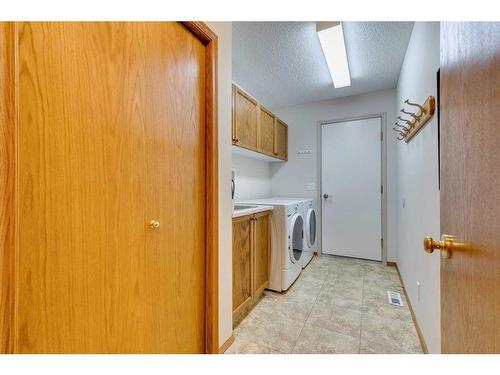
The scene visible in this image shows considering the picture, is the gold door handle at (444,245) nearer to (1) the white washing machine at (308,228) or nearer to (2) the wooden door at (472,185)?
(2) the wooden door at (472,185)

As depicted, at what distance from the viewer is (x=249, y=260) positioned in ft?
6.39

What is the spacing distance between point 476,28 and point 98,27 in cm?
109

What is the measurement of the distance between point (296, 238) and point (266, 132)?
1.40m

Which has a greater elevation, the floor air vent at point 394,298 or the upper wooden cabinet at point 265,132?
the upper wooden cabinet at point 265,132

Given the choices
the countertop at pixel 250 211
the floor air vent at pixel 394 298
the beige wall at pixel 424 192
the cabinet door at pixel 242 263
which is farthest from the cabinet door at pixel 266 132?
the floor air vent at pixel 394 298

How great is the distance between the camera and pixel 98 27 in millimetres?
773

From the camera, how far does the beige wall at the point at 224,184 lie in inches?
54.3

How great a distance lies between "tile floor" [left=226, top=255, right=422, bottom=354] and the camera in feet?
4.95

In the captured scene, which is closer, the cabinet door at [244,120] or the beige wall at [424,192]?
the beige wall at [424,192]

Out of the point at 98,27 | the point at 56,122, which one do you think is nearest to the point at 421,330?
the point at 56,122

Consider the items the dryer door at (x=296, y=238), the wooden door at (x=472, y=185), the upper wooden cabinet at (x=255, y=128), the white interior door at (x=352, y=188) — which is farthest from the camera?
the white interior door at (x=352, y=188)

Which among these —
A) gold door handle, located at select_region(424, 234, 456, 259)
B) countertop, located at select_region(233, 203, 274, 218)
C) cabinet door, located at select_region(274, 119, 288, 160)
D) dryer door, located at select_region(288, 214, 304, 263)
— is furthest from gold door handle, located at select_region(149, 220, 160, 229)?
cabinet door, located at select_region(274, 119, 288, 160)

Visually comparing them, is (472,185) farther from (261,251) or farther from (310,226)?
(310,226)

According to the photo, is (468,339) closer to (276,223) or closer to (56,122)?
(56,122)
